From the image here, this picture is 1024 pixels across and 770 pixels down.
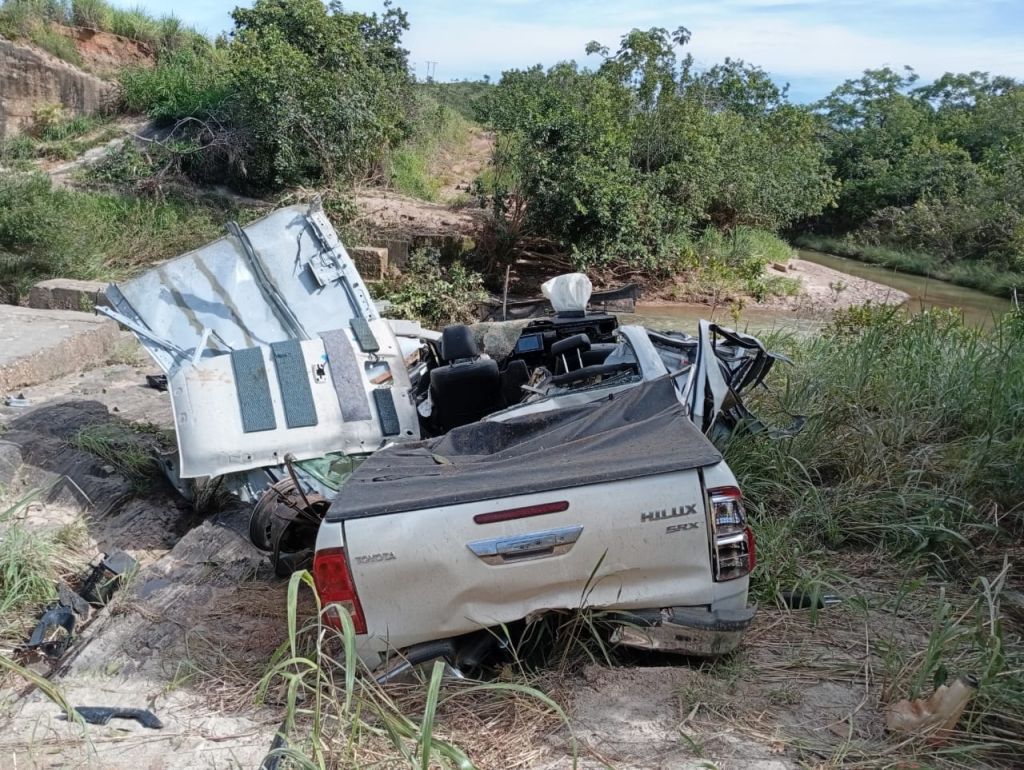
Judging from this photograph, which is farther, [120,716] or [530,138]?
[530,138]

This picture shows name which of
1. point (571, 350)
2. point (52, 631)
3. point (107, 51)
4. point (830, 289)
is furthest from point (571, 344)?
point (107, 51)

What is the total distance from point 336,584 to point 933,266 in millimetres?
26630

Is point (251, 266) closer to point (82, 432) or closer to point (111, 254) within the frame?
point (82, 432)

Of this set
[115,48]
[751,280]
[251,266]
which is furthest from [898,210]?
[251,266]

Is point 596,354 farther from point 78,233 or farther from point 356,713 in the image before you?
point 78,233

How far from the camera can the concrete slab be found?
7.59 metres

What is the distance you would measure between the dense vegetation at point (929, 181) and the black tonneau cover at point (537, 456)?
2223 centimetres

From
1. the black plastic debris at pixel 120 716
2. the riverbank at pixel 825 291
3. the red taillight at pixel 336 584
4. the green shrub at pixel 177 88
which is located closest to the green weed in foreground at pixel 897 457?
the red taillight at pixel 336 584

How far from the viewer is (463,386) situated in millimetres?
5008

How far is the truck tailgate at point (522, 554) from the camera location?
3.01 metres

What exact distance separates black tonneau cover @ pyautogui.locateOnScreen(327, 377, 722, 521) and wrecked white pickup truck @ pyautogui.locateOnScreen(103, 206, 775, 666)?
0.01 metres

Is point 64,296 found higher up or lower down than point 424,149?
lower down

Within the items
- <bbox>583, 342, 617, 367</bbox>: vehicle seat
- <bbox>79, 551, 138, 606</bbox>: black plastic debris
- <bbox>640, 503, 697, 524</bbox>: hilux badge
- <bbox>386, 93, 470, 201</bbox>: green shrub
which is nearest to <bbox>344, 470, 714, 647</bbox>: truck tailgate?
<bbox>640, 503, 697, 524</bbox>: hilux badge

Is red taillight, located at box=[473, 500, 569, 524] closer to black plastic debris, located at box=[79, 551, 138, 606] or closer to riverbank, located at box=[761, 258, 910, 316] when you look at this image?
black plastic debris, located at box=[79, 551, 138, 606]
